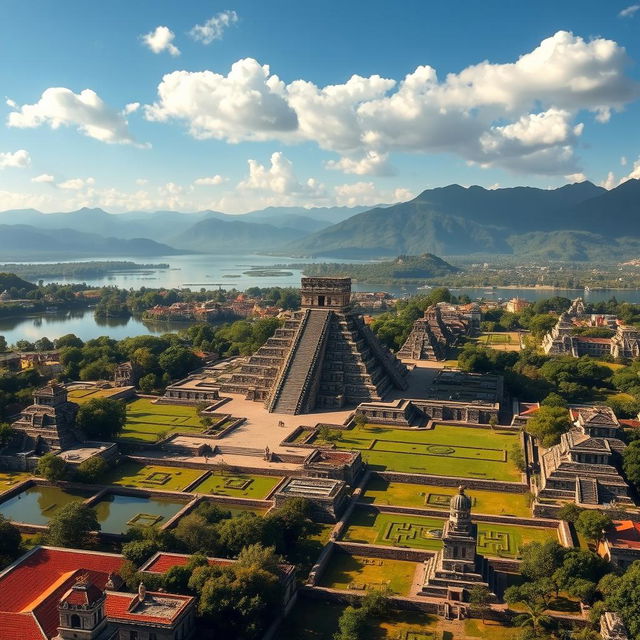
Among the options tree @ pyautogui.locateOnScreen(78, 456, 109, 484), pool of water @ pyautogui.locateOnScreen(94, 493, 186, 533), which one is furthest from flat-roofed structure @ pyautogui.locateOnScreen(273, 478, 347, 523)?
tree @ pyautogui.locateOnScreen(78, 456, 109, 484)

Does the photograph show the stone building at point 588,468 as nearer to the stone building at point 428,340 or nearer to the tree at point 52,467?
the tree at point 52,467

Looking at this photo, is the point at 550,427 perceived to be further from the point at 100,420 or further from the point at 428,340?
the point at 428,340

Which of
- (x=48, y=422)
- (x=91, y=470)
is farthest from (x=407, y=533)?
(x=48, y=422)

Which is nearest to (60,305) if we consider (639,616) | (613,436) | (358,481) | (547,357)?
(547,357)

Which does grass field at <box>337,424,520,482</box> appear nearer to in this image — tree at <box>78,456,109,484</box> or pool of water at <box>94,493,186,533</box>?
pool of water at <box>94,493,186,533</box>

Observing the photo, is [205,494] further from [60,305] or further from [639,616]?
[60,305]

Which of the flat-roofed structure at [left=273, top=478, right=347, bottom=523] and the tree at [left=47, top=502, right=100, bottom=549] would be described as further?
the flat-roofed structure at [left=273, top=478, right=347, bottom=523]

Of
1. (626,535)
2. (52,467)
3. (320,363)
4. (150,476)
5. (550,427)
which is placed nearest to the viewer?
(626,535)

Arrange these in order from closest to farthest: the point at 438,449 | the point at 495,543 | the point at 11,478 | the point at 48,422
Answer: the point at 495,543
the point at 11,478
the point at 48,422
the point at 438,449
